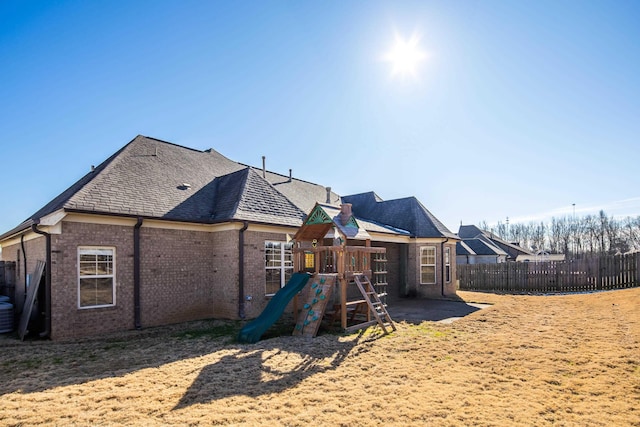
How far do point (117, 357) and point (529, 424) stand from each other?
778cm

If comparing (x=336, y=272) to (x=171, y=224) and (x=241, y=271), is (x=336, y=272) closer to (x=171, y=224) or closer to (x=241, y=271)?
(x=241, y=271)

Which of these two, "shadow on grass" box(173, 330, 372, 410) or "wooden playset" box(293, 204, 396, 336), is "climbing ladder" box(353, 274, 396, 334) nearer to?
"wooden playset" box(293, 204, 396, 336)

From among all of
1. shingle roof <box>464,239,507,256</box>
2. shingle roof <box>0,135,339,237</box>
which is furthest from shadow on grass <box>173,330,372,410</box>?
shingle roof <box>464,239,507,256</box>

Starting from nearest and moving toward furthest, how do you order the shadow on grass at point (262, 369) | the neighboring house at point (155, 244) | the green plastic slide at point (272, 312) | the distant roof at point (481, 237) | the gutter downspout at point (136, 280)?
the shadow on grass at point (262, 369)
the green plastic slide at point (272, 312)
the neighboring house at point (155, 244)
the gutter downspout at point (136, 280)
the distant roof at point (481, 237)

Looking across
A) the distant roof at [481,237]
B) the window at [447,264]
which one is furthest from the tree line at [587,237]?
the window at [447,264]

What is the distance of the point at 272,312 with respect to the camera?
33.2 ft

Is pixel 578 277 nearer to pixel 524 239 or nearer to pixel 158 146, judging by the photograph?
pixel 158 146

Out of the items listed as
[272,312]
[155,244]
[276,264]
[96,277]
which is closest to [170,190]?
[155,244]

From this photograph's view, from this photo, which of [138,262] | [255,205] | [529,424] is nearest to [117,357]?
[138,262]

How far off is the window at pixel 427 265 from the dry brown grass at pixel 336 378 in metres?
8.90

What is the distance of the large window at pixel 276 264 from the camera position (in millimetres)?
12961

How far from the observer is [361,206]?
76.9 ft

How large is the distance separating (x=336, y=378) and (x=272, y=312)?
4.01 m

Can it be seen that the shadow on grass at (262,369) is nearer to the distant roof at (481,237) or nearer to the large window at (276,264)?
the large window at (276,264)
